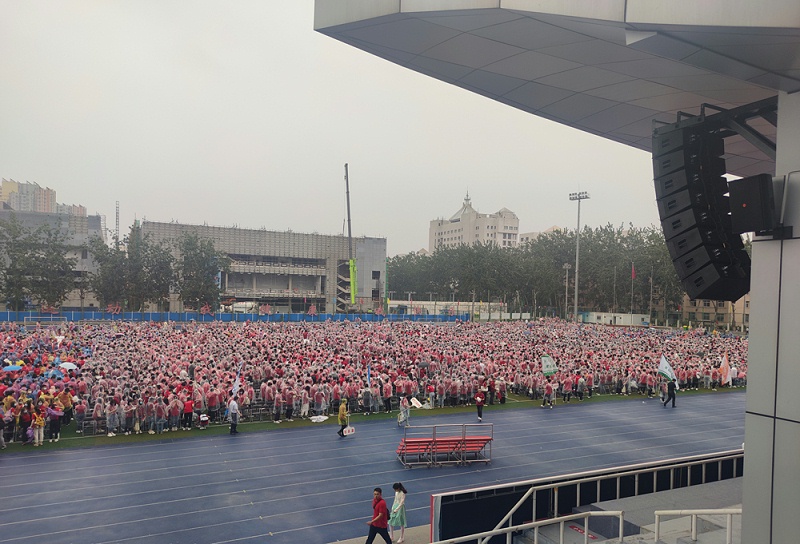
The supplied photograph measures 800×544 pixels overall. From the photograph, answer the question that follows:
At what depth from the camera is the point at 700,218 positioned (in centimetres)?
727

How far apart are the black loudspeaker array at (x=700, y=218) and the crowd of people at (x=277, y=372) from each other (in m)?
12.4

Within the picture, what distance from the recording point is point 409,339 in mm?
36344

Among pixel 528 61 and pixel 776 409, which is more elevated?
pixel 528 61

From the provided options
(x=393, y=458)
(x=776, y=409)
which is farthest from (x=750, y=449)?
(x=393, y=458)

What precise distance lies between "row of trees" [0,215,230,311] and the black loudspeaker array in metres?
58.9

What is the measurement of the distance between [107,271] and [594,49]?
6058cm

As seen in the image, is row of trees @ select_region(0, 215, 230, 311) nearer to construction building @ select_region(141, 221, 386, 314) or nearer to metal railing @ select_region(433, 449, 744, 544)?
construction building @ select_region(141, 221, 386, 314)

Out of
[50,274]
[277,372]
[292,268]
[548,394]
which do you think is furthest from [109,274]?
[548,394]

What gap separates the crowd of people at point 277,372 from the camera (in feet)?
58.8

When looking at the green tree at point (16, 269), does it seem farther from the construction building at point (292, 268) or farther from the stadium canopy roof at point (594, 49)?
the stadium canopy roof at point (594, 49)

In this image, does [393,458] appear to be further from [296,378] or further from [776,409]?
[776,409]

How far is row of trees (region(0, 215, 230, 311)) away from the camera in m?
53.8

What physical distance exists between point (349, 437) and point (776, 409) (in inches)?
539

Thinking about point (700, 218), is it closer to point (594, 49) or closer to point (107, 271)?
point (594, 49)
